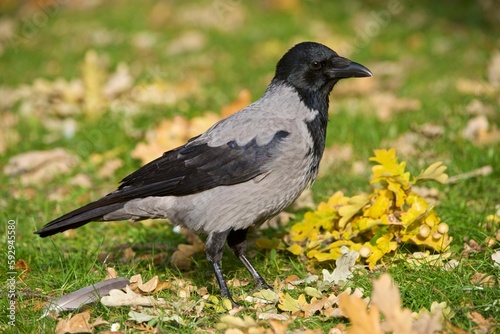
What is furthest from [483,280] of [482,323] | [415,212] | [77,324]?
[77,324]

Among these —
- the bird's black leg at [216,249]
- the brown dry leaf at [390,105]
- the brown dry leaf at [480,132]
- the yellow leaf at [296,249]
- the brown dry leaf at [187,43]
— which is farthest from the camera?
the brown dry leaf at [187,43]

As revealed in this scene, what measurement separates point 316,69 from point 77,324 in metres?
2.18

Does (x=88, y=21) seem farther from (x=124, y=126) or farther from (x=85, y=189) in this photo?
(x=85, y=189)

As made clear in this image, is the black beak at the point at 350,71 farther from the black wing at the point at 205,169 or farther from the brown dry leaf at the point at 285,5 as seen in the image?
the brown dry leaf at the point at 285,5

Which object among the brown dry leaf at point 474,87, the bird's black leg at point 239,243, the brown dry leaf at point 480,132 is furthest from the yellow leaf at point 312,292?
the brown dry leaf at point 474,87

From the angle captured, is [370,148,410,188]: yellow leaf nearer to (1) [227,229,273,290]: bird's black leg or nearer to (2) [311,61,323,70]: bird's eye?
(2) [311,61,323,70]: bird's eye

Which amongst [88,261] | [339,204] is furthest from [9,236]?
[339,204]

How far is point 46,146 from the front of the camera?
699cm

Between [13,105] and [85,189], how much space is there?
115 inches

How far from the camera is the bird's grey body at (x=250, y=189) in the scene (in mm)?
4035

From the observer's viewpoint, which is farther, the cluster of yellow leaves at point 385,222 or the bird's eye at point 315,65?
the bird's eye at point 315,65

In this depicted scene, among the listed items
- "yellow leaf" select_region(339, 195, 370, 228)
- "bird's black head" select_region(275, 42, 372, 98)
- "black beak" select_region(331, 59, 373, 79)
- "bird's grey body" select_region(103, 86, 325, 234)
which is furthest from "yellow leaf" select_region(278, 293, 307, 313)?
"black beak" select_region(331, 59, 373, 79)

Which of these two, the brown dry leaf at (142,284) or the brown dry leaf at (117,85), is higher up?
the brown dry leaf at (117,85)

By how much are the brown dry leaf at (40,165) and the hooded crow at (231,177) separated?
2.29 m
